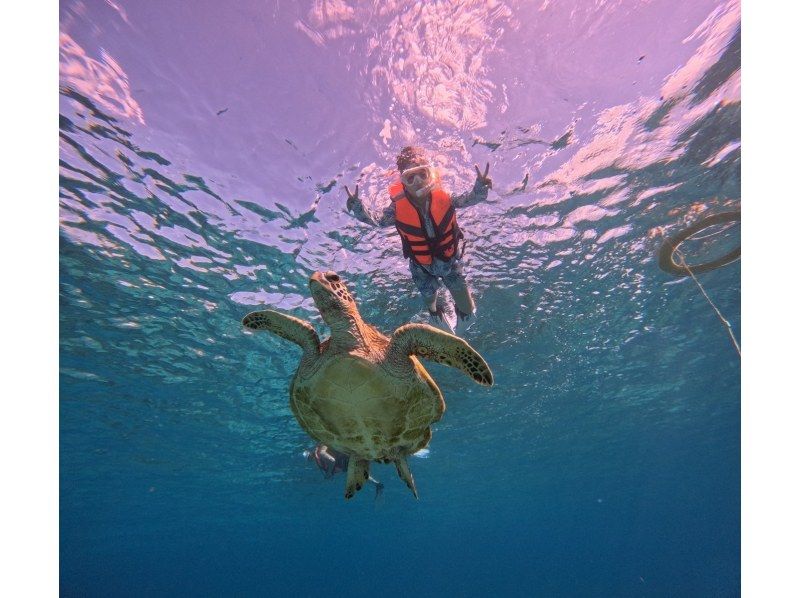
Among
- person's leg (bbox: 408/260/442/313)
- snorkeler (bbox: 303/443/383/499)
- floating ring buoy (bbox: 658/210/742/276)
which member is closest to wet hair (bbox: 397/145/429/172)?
person's leg (bbox: 408/260/442/313)

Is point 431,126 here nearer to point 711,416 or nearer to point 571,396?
point 571,396

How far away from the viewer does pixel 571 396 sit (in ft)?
77.5

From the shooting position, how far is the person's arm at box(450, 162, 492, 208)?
23.0 feet

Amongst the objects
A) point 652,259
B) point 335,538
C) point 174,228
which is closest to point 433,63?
point 174,228

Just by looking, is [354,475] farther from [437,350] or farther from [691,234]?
[691,234]

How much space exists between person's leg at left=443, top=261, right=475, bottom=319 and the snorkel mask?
1900 millimetres

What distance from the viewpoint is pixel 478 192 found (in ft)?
23.8

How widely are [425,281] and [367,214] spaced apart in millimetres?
2295

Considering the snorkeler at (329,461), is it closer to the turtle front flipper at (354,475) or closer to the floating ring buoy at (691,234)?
the turtle front flipper at (354,475)

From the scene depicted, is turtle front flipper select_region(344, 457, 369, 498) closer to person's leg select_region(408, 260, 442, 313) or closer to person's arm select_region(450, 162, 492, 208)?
person's leg select_region(408, 260, 442, 313)

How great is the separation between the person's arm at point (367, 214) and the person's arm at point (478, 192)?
1287 millimetres

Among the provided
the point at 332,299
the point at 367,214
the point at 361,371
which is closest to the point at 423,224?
the point at 367,214

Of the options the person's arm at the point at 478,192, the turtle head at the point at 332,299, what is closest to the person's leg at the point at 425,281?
the person's arm at the point at 478,192

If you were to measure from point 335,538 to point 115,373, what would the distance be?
2843 inches
